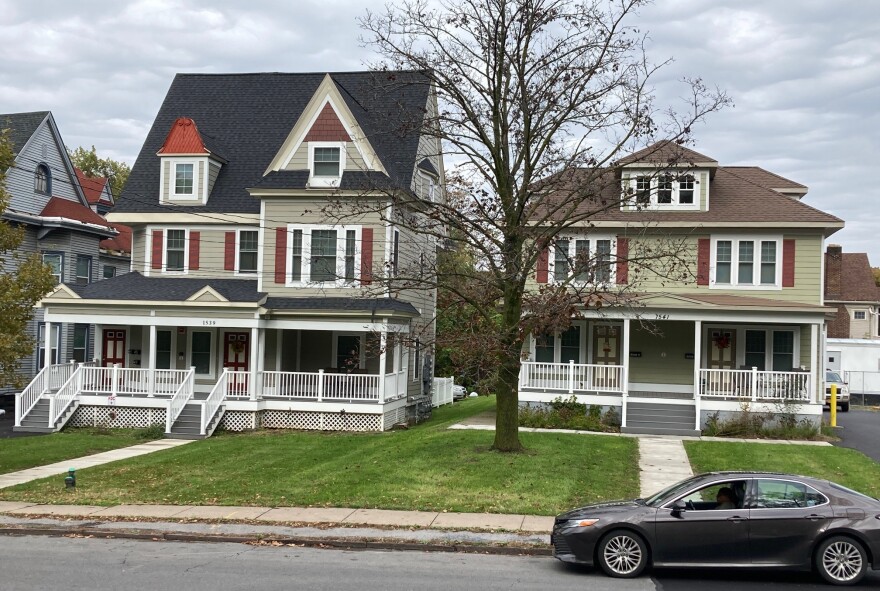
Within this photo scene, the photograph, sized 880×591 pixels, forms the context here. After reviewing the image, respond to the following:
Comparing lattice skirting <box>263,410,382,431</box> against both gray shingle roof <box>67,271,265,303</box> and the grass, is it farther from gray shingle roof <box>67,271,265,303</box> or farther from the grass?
gray shingle roof <box>67,271,265,303</box>

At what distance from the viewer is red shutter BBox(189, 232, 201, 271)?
3092cm

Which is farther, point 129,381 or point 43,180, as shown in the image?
point 43,180

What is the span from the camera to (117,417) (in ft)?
92.4

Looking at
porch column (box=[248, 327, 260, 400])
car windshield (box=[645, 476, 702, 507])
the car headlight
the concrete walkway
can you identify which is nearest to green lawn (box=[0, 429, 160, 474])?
the concrete walkway

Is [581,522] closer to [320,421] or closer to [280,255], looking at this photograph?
[320,421]

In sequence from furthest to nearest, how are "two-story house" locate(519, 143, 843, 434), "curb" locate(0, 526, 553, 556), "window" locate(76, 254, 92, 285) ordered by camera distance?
"window" locate(76, 254, 92, 285) → "two-story house" locate(519, 143, 843, 434) → "curb" locate(0, 526, 553, 556)

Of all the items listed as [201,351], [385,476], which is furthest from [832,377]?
[385,476]

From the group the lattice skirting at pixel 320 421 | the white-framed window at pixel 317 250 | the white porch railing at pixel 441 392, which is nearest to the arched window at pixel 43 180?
the white-framed window at pixel 317 250

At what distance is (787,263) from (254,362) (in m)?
17.5

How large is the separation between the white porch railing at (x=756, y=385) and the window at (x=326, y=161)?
13.5m

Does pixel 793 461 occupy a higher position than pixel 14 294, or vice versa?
pixel 14 294

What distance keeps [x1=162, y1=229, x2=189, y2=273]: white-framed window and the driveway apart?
22333 millimetres

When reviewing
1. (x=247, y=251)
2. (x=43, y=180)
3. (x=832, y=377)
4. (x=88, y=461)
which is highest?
(x=43, y=180)

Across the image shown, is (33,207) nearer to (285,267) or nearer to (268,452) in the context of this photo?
(285,267)
